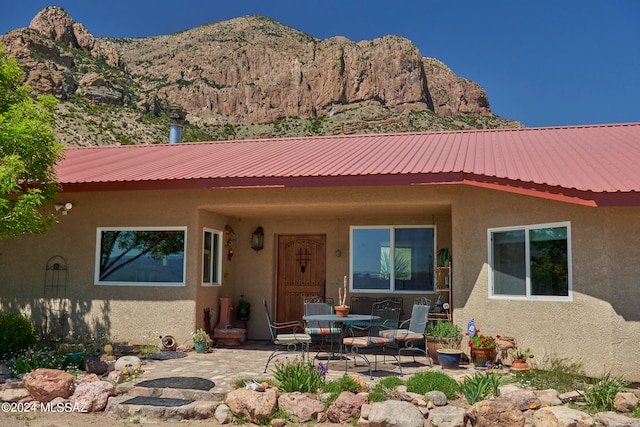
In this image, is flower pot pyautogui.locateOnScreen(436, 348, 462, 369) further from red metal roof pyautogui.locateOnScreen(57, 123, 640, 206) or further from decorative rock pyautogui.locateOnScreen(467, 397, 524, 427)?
decorative rock pyautogui.locateOnScreen(467, 397, 524, 427)

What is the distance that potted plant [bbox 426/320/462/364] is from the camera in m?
9.09

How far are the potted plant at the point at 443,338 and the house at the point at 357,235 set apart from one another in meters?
0.37

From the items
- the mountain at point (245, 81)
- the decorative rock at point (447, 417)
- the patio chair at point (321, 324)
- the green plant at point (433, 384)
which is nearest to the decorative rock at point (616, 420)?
the decorative rock at point (447, 417)

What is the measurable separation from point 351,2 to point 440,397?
7740cm

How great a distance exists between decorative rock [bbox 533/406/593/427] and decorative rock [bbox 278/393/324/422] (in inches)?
86.8

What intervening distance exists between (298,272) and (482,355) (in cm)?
487

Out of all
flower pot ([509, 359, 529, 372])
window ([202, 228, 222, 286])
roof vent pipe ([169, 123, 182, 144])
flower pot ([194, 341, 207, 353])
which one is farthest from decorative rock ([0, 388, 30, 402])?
roof vent pipe ([169, 123, 182, 144])

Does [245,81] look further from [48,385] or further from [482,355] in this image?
[48,385]

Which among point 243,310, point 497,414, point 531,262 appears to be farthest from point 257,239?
point 497,414

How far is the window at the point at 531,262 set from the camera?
8.23m

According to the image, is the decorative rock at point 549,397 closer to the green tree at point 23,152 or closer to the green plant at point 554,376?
the green plant at point 554,376

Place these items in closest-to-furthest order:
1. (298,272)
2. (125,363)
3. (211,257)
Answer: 1. (125,363)
2. (211,257)
3. (298,272)

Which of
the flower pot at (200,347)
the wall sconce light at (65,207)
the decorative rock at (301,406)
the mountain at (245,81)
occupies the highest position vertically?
the mountain at (245,81)

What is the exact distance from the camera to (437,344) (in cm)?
919
